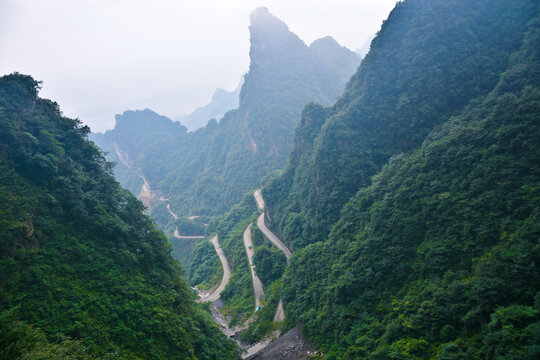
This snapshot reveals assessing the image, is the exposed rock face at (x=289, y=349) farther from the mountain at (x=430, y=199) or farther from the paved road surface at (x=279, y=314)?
the paved road surface at (x=279, y=314)

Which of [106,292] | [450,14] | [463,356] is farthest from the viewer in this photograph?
[450,14]

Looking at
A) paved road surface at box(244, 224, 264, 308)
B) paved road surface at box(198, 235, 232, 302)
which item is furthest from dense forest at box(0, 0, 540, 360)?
paved road surface at box(198, 235, 232, 302)

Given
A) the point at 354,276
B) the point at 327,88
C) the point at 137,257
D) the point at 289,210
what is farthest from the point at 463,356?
the point at 327,88

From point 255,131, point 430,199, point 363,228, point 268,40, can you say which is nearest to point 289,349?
point 363,228

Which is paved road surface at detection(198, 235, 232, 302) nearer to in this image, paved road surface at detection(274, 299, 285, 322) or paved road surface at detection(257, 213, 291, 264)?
paved road surface at detection(257, 213, 291, 264)

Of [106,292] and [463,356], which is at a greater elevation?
[106,292]

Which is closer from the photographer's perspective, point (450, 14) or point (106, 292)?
point (106, 292)

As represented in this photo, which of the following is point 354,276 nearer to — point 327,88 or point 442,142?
point 442,142
